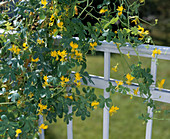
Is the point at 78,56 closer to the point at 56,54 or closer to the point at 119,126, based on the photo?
the point at 56,54

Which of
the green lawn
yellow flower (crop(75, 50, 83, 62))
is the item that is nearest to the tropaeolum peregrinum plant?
yellow flower (crop(75, 50, 83, 62))

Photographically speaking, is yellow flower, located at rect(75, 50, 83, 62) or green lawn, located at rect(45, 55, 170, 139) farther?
green lawn, located at rect(45, 55, 170, 139)

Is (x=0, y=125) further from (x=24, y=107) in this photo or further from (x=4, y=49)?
(x=4, y=49)

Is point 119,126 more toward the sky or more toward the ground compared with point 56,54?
more toward the ground

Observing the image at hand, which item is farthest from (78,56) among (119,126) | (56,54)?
(119,126)

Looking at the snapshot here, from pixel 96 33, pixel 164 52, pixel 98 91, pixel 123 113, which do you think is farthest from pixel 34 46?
pixel 98 91

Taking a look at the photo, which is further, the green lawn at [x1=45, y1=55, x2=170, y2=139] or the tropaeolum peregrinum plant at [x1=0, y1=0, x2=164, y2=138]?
the green lawn at [x1=45, y1=55, x2=170, y2=139]

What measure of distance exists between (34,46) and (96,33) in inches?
14.5

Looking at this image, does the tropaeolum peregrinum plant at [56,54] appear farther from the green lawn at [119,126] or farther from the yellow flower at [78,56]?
the green lawn at [119,126]

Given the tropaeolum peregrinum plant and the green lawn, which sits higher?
the tropaeolum peregrinum plant

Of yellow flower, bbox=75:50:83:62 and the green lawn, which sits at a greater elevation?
yellow flower, bbox=75:50:83:62

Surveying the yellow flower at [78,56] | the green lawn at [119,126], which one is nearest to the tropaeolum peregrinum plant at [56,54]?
the yellow flower at [78,56]

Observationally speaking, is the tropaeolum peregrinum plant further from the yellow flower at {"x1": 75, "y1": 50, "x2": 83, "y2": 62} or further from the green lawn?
the green lawn

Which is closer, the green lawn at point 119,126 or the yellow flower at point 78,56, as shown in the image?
the yellow flower at point 78,56
